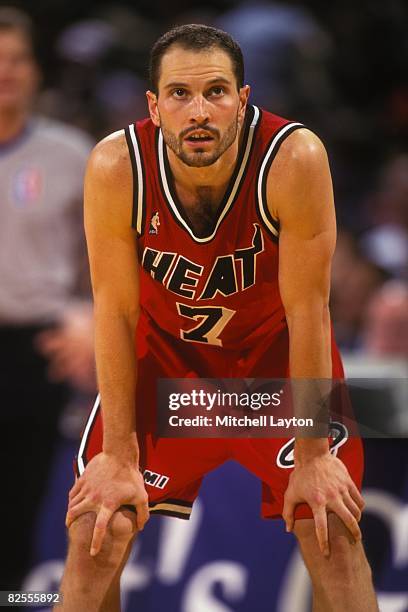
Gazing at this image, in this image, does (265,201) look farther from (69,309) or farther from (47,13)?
(47,13)

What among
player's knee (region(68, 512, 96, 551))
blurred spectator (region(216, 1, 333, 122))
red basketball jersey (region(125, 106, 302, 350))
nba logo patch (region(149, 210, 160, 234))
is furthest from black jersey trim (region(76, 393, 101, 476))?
blurred spectator (region(216, 1, 333, 122))

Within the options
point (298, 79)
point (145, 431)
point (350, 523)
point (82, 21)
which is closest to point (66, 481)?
point (145, 431)

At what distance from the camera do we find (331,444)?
383 centimetres

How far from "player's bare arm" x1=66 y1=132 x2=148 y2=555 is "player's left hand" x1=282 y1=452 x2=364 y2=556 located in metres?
0.45

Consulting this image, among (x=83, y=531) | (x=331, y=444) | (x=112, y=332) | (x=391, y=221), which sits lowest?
(x=83, y=531)

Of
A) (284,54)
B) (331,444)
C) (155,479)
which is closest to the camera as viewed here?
(331,444)

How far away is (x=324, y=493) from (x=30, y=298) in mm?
2276

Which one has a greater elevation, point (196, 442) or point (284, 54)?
point (284, 54)

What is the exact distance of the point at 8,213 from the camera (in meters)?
5.55

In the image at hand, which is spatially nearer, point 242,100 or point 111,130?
point 242,100

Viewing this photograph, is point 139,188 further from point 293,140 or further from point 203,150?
point 293,140

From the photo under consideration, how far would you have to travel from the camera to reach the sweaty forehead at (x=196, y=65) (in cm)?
350

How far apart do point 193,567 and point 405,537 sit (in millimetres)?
867

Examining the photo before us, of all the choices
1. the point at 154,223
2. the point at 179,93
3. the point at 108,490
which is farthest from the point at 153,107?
the point at 108,490
